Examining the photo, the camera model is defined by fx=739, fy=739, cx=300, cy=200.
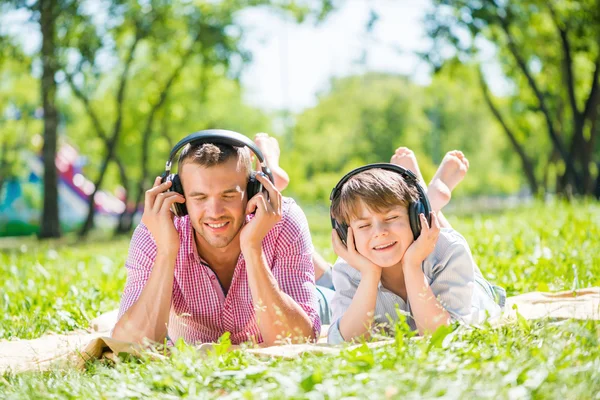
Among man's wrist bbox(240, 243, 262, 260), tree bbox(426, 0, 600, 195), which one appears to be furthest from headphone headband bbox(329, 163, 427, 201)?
tree bbox(426, 0, 600, 195)

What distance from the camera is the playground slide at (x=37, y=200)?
3192 cm

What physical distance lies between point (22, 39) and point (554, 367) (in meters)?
18.8

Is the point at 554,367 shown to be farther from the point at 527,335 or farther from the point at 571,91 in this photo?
the point at 571,91

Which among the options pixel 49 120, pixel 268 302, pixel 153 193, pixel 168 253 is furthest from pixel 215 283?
pixel 49 120

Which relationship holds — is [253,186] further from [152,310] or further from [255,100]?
[255,100]

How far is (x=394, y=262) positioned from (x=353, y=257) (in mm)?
204

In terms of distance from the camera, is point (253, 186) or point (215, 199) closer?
point (215, 199)

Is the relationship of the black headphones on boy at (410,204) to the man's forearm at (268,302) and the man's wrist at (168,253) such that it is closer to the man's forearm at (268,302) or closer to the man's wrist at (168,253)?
the man's forearm at (268,302)

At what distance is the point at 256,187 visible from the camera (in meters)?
3.77

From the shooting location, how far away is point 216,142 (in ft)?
12.2

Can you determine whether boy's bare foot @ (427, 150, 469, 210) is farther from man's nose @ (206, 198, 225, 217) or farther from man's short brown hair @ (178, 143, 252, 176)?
man's nose @ (206, 198, 225, 217)

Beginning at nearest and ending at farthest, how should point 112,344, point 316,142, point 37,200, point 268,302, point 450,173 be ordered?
point 112,344 < point 268,302 < point 450,173 < point 37,200 < point 316,142

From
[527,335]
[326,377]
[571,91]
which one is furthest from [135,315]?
[571,91]

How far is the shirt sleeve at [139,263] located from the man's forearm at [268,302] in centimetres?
62
